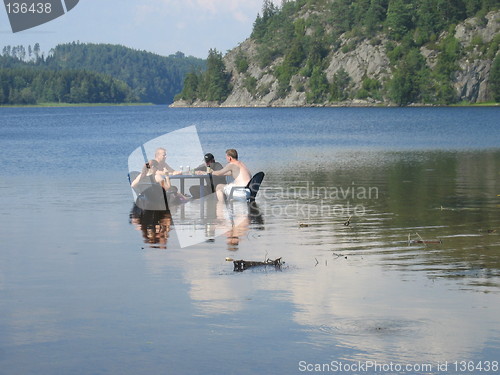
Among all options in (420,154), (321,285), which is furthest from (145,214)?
(420,154)

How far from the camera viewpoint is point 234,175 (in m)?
24.6

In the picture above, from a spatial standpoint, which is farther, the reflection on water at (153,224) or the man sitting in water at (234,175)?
the man sitting in water at (234,175)

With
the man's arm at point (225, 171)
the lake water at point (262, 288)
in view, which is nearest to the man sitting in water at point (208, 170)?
the man's arm at point (225, 171)

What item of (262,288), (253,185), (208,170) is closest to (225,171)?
(208,170)

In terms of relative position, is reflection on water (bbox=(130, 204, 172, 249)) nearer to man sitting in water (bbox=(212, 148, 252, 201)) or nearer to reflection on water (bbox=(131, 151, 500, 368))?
reflection on water (bbox=(131, 151, 500, 368))

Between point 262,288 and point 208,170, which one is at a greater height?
point 208,170

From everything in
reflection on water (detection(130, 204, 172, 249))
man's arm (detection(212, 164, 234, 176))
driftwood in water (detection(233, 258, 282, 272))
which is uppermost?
man's arm (detection(212, 164, 234, 176))

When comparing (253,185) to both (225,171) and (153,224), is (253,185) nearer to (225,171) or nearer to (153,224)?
(225,171)

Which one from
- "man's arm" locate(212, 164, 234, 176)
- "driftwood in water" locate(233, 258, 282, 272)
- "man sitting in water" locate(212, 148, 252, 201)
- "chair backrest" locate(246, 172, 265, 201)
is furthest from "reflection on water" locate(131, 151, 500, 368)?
"man's arm" locate(212, 164, 234, 176)

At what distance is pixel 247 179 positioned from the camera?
24609mm

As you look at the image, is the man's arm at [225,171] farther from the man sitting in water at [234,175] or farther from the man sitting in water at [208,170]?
the man sitting in water at [208,170]

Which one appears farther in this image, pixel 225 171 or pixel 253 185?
pixel 253 185

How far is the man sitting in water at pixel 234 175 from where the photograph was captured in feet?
80.2

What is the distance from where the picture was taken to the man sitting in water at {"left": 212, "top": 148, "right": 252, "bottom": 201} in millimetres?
24438
